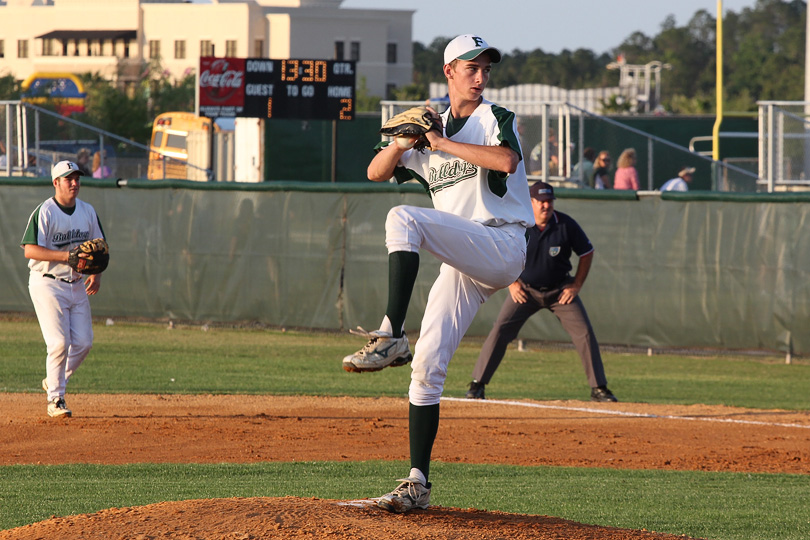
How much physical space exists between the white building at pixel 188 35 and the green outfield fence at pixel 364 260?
68173 mm

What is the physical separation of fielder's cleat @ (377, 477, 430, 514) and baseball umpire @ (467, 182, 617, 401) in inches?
221

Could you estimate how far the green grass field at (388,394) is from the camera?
261 inches

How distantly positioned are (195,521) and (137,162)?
2748 cm

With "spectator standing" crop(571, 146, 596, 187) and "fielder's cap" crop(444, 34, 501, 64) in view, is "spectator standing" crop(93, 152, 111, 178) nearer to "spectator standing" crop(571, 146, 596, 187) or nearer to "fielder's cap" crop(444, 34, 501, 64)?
"spectator standing" crop(571, 146, 596, 187)

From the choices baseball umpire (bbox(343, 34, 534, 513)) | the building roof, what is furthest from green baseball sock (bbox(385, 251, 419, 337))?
the building roof

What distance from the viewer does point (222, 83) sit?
2212 cm

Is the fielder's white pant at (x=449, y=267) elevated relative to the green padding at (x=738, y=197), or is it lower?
lower

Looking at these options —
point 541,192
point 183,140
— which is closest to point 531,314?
point 541,192

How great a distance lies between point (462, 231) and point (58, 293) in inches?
208

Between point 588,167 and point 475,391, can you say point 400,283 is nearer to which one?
point 475,391

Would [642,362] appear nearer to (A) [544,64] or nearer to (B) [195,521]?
(B) [195,521]

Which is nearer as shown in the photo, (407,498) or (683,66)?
(407,498)

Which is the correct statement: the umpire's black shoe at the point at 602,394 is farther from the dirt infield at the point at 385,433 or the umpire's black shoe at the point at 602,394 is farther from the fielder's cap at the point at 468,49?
the fielder's cap at the point at 468,49

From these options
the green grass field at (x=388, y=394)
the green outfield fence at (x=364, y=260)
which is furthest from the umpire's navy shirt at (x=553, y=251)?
the green outfield fence at (x=364, y=260)
